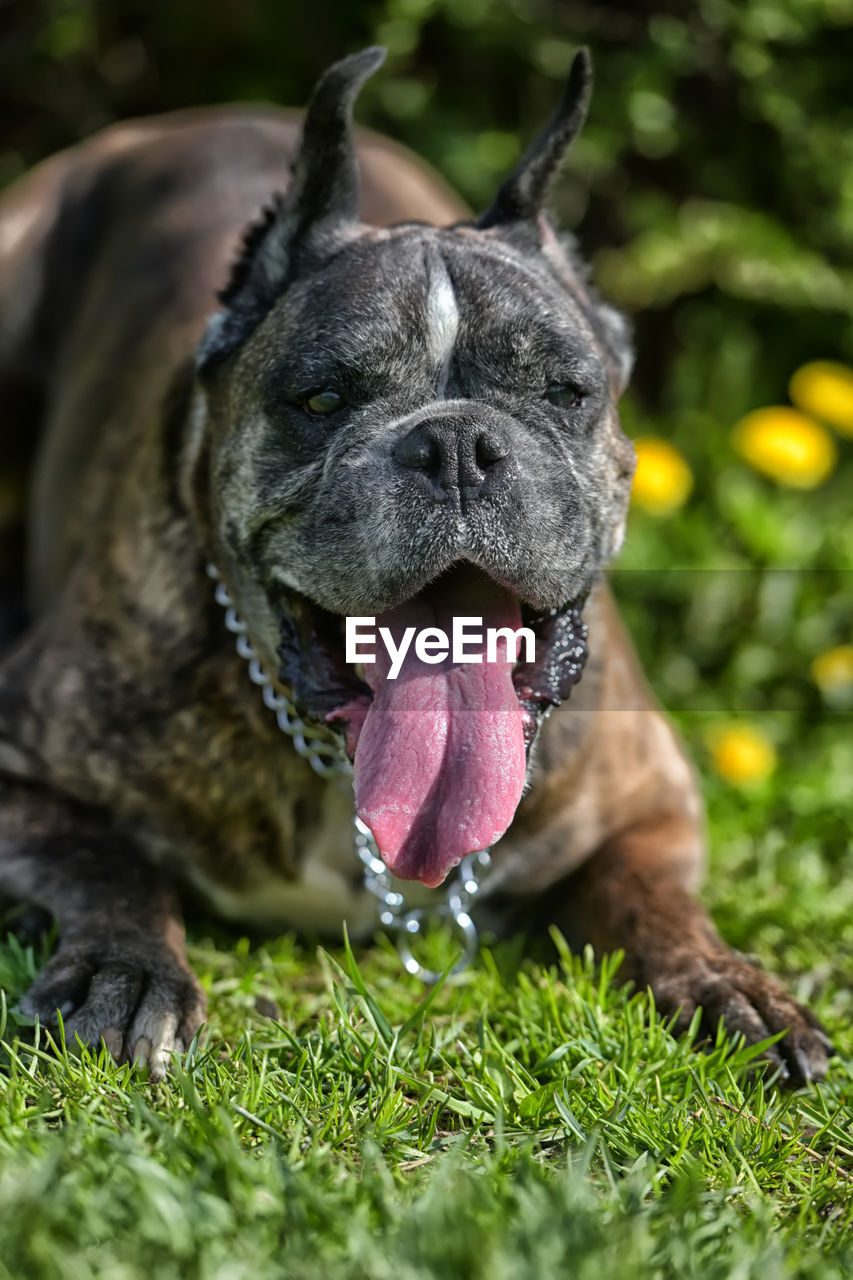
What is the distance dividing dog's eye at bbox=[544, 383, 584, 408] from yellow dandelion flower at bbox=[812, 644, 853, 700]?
1903mm

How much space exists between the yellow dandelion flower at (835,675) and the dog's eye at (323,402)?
223cm

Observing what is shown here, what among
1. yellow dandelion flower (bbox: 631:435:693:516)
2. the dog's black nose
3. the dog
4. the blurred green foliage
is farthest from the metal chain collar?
A: yellow dandelion flower (bbox: 631:435:693:516)

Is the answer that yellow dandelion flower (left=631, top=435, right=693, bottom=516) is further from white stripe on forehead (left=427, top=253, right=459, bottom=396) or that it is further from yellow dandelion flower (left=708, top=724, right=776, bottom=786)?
white stripe on forehead (left=427, top=253, right=459, bottom=396)

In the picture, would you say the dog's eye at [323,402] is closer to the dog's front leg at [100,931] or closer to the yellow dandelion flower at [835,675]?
the dog's front leg at [100,931]

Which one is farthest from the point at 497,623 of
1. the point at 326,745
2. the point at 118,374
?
the point at 118,374

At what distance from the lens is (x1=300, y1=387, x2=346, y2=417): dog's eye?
2.91m

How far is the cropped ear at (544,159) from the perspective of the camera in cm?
319

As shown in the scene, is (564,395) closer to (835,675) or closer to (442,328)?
(442,328)

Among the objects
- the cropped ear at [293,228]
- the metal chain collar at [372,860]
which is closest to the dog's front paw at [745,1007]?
the metal chain collar at [372,860]

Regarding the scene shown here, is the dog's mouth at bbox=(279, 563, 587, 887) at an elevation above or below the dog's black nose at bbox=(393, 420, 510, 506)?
below

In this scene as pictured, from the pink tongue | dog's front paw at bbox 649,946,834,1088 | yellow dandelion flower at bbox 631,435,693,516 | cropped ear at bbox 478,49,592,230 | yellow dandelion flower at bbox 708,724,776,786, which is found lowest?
yellow dandelion flower at bbox 708,724,776,786

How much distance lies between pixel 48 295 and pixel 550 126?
2317 mm

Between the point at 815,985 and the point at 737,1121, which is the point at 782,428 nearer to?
the point at 815,985

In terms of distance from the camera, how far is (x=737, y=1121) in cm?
247
